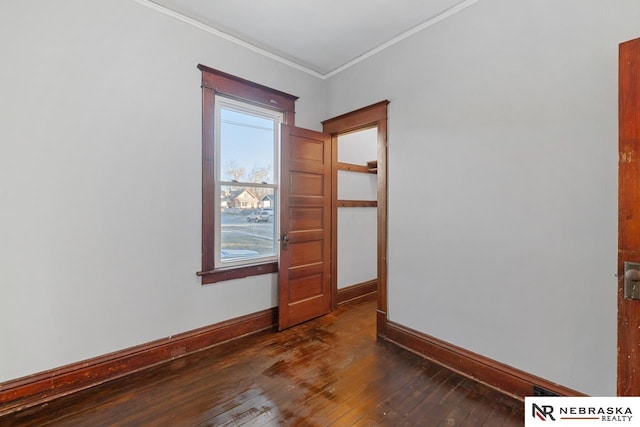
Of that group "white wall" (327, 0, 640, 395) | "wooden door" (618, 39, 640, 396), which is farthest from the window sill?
"wooden door" (618, 39, 640, 396)

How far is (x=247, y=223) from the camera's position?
2.98 metres

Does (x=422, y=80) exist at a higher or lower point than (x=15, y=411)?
higher

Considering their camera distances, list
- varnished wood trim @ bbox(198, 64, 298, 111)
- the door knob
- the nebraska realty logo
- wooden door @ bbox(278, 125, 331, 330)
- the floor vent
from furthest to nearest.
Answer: wooden door @ bbox(278, 125, 331, 330) < varnished wood trim @ bbox(198, 64, 298, 111) < the floor vent < the nebraska realty logo < the door knob

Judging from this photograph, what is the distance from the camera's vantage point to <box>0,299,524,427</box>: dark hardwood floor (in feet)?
5.58

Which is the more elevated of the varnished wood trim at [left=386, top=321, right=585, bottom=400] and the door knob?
the door knob

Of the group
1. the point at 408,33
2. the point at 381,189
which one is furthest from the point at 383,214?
the point at 408,33

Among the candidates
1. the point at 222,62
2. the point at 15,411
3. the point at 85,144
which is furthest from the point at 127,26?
Result: the point at 15,411

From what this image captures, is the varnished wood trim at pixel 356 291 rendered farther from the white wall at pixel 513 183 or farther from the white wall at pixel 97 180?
the white wall at pixel 97 180

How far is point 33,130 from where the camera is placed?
1.87m

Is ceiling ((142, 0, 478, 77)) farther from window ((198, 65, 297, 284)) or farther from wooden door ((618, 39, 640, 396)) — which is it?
wooden door ((618, 39, 640, 396))

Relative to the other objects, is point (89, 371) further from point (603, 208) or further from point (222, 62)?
point (603, 208)

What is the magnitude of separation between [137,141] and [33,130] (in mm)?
587

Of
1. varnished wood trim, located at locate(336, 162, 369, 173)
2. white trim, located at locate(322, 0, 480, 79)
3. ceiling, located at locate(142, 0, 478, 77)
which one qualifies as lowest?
varnished wood trim, located at locate(336, 162, 369, 173)

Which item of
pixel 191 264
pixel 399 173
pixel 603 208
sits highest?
pixel 399 173
